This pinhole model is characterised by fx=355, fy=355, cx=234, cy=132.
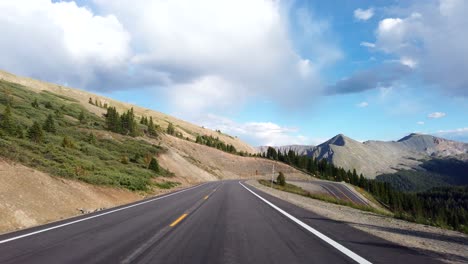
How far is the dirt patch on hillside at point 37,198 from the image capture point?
13.4 metres

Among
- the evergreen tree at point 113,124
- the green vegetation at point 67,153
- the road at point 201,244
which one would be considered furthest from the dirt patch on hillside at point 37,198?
the evergreen tree at point 113,124

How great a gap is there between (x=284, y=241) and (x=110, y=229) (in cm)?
523

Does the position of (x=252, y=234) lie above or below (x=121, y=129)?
below

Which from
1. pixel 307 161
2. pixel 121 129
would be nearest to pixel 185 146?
pixel 121 129

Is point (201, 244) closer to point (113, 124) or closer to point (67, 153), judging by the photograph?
point (67, 153)

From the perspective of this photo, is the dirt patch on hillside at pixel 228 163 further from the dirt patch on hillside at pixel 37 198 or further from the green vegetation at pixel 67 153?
the dirt patch on hillside at pixel 37 198

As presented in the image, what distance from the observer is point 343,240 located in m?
8.49

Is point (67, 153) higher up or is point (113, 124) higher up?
point (113, 124)

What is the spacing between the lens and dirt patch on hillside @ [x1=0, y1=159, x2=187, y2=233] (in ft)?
43.8

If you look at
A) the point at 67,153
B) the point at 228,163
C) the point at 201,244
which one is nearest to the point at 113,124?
the point at 67,153

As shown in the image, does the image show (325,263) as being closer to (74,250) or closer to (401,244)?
(401,244)

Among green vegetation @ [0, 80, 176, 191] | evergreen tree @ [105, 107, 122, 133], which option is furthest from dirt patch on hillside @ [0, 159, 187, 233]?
evergreen tree @ [105, 107, 122, 133]

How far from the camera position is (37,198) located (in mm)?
15875

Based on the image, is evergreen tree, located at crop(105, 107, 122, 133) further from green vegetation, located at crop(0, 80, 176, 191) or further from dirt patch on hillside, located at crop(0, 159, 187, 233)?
dirt patch on hillside, located at crop(0, 159, 187, 233)
